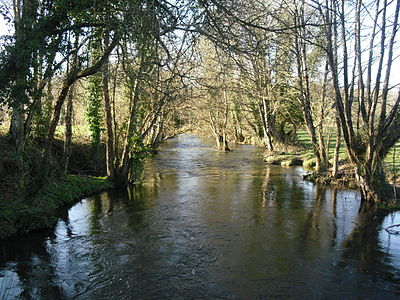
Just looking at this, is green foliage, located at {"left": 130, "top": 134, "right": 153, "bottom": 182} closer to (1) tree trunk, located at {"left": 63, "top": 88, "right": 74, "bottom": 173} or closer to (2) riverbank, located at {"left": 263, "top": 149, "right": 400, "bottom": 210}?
(1) tree trunk, located at {"left": 63, "top": 88, "right": 74, "bottom": 173}

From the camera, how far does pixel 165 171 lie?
69.7 ft

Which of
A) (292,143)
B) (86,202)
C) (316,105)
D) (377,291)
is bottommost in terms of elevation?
(377,291)

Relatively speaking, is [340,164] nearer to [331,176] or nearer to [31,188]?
[331,176]

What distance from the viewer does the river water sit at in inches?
259

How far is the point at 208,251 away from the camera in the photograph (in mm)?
8383

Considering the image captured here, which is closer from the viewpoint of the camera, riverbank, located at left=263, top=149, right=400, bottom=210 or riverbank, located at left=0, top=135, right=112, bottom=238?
riverbank, located at left=0, top=135, right=112, bottom=238

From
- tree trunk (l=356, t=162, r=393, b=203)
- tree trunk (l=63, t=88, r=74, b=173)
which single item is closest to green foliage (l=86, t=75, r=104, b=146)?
tree trunk (l=63, t=88, r=74, b=173)

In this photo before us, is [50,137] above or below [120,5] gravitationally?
below

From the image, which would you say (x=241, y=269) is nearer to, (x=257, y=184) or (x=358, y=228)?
(x=358, y=228)

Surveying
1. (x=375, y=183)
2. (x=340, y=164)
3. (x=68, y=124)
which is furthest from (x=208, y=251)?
(x=340, y=164)

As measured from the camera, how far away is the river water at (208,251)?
259 inches

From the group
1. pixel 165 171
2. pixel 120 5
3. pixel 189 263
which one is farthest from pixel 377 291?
pixel 165 171

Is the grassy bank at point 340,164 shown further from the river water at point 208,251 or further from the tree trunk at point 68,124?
the tree trunk at point 68,124

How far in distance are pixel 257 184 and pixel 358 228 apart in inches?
282
